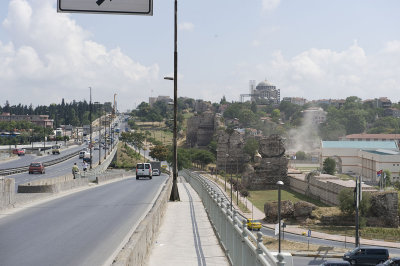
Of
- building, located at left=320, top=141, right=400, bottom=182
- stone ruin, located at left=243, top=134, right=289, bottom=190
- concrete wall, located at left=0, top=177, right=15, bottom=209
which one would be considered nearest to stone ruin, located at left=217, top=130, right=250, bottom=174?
stone ruin, located at left=243, top=134, right=289, bottom=190

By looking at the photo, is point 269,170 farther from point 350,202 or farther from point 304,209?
point 350,202

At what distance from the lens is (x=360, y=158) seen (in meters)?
173

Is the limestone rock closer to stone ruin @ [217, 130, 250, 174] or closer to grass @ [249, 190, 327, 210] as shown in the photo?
grass @ [249, 190, 327, 210]

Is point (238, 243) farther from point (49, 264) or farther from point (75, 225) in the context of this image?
point (75, 225)

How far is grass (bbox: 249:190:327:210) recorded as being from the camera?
108m

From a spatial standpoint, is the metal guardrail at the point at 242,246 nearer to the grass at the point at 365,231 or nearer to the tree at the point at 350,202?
the grass at the point at 365,231

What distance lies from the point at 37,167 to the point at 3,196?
44.6 metres

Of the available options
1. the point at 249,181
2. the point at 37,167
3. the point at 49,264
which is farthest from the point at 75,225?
the point at 249,181

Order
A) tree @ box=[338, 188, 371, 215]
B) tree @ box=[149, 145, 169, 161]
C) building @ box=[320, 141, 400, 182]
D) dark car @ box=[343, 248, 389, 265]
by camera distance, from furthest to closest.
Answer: tree @ box=[149, 145, 169, 161] < building @ box=[320, 141, 400, 182] < tree @ box=[338, 188, 371, 215] < dark car @ box=[343, 248, 389, 265]

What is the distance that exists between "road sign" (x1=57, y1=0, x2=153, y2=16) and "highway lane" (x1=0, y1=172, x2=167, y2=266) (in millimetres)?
7173

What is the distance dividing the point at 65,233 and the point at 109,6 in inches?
444

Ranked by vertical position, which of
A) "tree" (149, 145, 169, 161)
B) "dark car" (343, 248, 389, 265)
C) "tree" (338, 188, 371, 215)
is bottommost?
"dark car" (343, 248, 389, 265)

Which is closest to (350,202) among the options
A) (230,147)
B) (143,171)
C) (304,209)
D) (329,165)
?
(304,209)

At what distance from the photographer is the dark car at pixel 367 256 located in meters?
53.9
